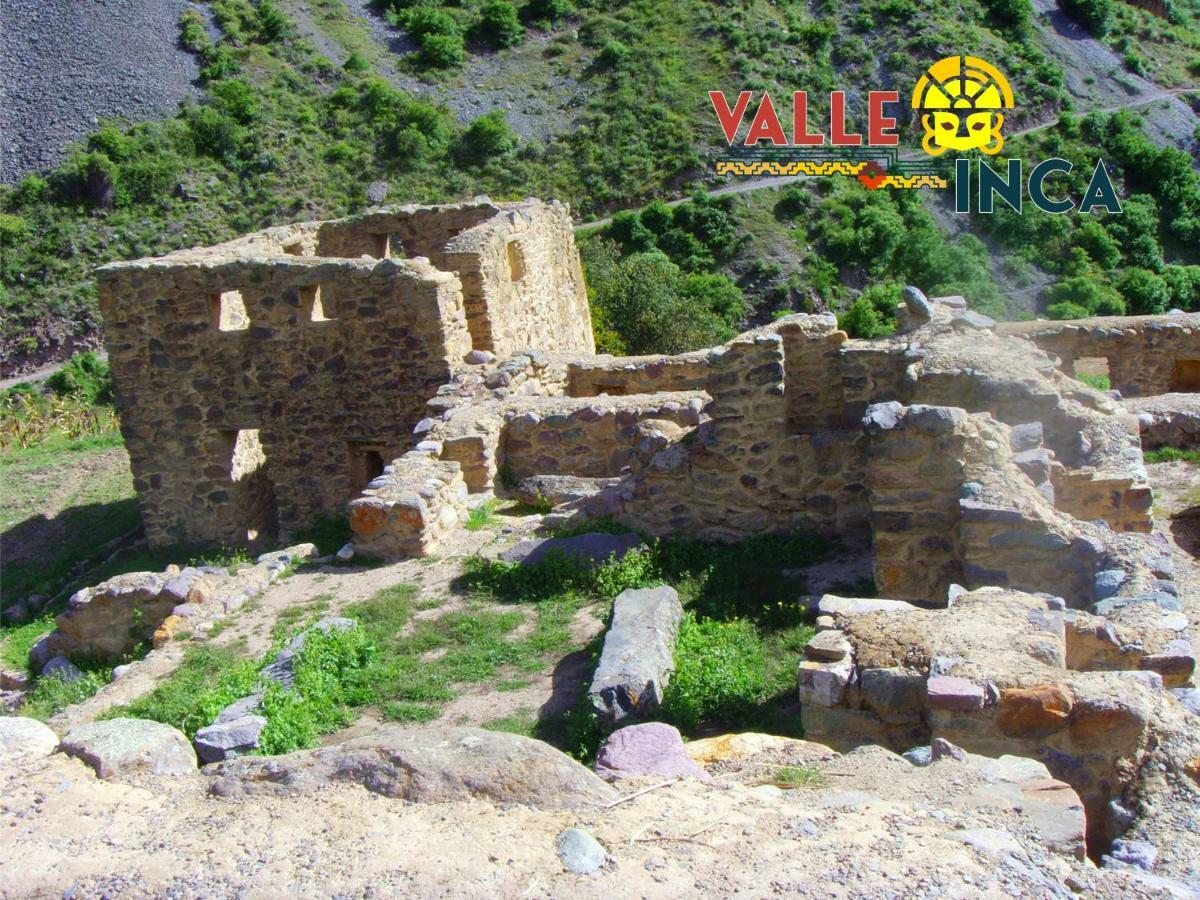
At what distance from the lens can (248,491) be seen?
19.1 m

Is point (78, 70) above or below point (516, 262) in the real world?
above

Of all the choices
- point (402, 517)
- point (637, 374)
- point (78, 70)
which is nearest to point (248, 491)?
point (637, 374)

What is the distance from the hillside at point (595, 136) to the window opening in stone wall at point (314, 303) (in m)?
29.5

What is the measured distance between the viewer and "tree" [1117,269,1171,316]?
4394 centimetres

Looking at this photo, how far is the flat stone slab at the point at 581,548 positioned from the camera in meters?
11.3

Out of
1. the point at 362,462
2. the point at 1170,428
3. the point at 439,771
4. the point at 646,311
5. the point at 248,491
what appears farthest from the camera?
the point at 646,311

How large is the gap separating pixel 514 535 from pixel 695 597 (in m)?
2.69

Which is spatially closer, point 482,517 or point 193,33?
point 482,517

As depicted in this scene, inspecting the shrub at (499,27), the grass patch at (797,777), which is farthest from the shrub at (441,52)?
the grass patch at (797,777)

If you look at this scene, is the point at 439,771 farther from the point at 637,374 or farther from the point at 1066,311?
the point at 1066,311

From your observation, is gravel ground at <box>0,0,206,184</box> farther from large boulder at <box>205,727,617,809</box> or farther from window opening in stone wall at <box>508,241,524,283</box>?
large boulder at <box>205,727,617,809</box>

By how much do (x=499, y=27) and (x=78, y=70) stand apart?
20.2 meters

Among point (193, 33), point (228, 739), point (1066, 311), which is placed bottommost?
point (1066, 311)

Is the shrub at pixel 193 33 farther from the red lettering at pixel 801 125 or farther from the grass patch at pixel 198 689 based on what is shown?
the grass patch at pixel 198 689
